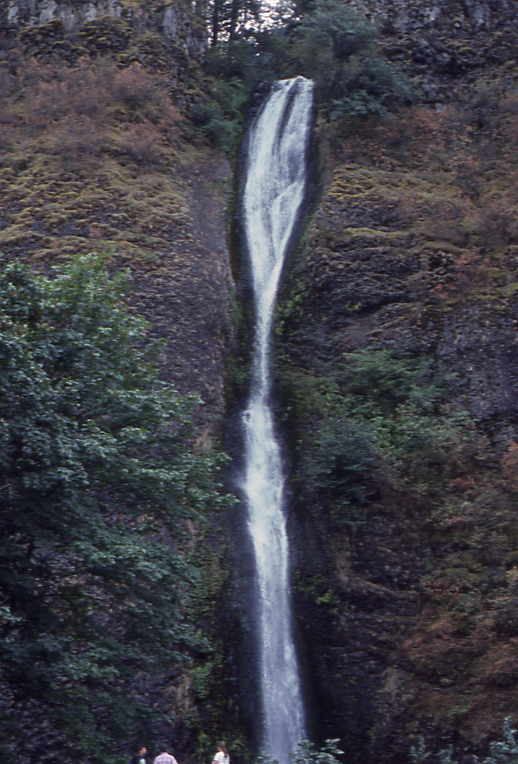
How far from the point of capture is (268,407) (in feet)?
69.2

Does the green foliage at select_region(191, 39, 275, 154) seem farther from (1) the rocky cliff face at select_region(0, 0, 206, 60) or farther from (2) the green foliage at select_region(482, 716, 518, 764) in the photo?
(2) the green foliage at select_region(482, 716, 518, 764)

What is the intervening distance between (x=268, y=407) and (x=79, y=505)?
37.2 feet

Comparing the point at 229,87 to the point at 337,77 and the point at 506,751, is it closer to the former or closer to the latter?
the point at 337,77

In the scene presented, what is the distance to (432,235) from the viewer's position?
23859 millimetres

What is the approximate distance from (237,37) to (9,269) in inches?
1239

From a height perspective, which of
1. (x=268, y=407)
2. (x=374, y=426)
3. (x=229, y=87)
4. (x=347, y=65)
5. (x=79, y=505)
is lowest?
(x=79, y=505)

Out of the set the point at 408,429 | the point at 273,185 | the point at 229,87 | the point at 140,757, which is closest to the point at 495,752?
the point at 140,757

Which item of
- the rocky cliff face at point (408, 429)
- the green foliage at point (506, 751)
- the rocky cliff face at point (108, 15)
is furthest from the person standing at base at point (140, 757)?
the rocky cliff face at point (108, 15)

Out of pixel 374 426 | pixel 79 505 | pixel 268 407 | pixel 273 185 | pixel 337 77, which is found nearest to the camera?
pixel 79 505

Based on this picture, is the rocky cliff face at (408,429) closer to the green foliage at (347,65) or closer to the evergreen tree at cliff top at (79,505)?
the green foliage at (347,65)

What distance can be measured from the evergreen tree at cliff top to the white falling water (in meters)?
4.58

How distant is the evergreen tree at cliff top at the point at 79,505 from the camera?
31.8 ft

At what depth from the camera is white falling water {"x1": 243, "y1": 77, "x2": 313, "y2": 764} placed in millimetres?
14945

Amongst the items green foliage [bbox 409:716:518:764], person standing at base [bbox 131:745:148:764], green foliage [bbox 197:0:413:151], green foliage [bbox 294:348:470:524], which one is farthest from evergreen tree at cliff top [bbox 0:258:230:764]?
green foliage [bbox 197:0:413:151]
